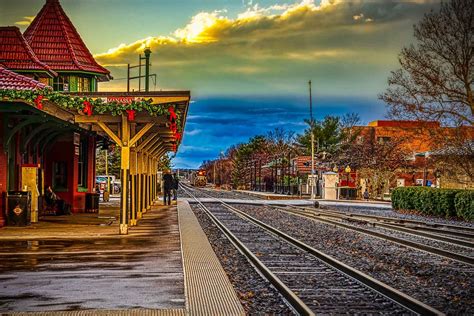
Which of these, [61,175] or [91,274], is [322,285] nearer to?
[91,274]

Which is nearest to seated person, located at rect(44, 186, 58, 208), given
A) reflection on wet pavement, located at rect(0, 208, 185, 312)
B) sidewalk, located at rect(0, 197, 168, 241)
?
sidewalk, located at rect(0, 197, 168, 241)

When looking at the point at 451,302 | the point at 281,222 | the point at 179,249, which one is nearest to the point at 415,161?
the point at 281,222

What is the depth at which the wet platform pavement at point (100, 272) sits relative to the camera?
357 inches

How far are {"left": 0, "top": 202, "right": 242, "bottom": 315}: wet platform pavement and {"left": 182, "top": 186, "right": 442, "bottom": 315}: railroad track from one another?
0.98 metres

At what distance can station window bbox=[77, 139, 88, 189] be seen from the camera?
3038 centimetres

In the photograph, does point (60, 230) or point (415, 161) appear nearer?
point (60, 230)

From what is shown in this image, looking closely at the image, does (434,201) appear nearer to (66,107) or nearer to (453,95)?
(453,95)

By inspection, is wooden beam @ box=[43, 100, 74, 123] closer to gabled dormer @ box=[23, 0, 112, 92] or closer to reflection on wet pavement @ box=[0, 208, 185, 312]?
reflection on wet pavement @ box=[0, 208, 185, 312]

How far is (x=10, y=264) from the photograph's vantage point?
1320cm

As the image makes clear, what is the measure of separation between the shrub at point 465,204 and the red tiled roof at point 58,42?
53.3 ft

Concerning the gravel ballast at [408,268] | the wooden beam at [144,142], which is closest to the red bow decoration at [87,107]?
the wooden beam at [144,142]

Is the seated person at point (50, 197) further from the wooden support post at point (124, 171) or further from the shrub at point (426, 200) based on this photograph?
the shrub at point (426, 200)

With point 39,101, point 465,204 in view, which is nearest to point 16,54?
point 39,101

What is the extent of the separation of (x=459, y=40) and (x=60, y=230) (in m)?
26.8
